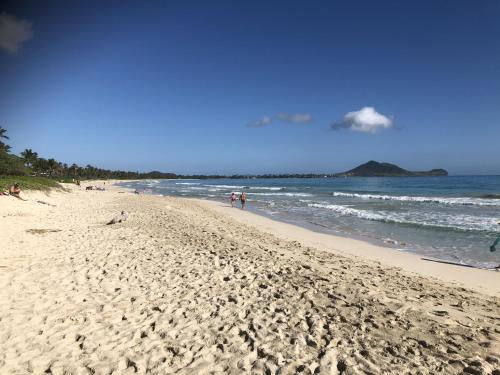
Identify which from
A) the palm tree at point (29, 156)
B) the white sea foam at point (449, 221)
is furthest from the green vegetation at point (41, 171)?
the white sea foam at point (449, 221)

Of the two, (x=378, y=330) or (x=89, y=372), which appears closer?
(x=89, y=372)

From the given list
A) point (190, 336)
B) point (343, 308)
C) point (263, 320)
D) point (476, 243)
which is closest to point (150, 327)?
point (190, 336)

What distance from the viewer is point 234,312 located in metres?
5.59

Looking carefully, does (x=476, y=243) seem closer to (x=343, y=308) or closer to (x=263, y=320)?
(x=343, y=308)

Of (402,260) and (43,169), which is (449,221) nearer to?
(402,260)

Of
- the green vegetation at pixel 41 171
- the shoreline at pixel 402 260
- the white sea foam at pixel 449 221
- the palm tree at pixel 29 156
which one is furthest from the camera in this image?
the palm tree at pixel 29 156

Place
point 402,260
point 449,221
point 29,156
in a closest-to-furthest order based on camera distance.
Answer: point 402,260
point 449,221
point 29,156

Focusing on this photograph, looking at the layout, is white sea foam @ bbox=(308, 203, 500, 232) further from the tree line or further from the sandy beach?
the tree line

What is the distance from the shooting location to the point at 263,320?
17.3 ft

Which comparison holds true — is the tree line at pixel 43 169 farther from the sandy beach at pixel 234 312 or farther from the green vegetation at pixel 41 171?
the sandy beach at pixel 234 312

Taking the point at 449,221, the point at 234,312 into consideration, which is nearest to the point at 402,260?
the point at 234,312

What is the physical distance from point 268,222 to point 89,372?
15649 mm

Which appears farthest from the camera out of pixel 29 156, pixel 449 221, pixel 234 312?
pixel 29 156

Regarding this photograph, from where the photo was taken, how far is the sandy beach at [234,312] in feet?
13.8
